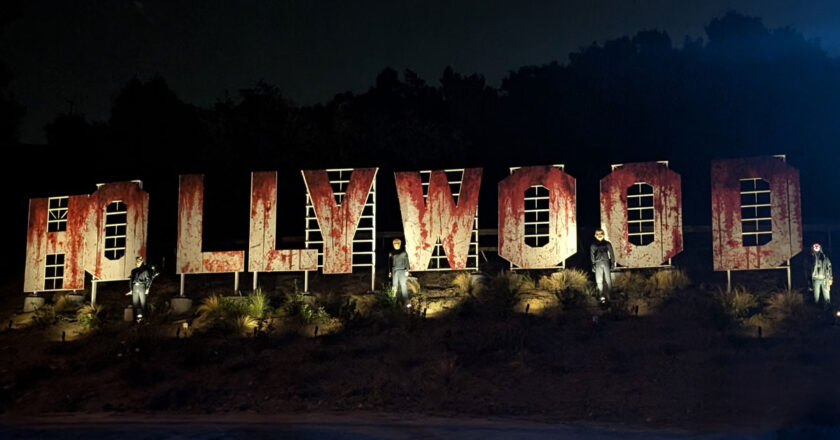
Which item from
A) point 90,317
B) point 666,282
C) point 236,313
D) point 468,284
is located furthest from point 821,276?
point 90,317

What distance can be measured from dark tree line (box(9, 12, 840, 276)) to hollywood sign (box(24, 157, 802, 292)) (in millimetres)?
A: 7715

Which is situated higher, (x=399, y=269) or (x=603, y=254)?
(x=603, y=254)

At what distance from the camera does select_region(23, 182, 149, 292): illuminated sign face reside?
25547mm

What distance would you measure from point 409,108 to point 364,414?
100ft

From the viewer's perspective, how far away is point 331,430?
15719 mm

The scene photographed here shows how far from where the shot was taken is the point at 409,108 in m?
47.1

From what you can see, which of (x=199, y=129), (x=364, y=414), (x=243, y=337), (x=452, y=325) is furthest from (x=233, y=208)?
(x=364, y=414)

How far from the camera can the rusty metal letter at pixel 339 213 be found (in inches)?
972

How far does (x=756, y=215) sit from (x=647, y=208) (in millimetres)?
2555

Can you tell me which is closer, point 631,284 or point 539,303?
point 539,303

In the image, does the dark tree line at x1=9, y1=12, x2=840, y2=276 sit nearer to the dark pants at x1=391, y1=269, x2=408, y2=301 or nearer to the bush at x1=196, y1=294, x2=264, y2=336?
the bush at x1=196, y1=294, x2=264, y2=336

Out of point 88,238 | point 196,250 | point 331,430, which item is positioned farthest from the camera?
point 88,238

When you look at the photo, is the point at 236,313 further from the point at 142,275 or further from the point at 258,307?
the point at 142,275

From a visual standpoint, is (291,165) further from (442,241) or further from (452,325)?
(452,325)
